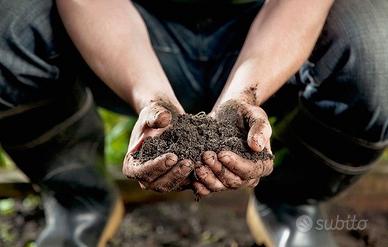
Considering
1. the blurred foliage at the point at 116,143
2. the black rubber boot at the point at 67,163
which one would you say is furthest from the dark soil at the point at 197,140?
the blurred foliage at the point at 116,143

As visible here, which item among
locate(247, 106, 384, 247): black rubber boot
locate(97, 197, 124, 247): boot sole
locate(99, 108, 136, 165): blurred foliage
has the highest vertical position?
locate(247, 106, 384, 247): black rubber boot

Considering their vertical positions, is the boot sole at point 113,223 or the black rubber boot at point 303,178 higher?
the black rubber boot at point 303,178

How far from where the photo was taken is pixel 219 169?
1168mm

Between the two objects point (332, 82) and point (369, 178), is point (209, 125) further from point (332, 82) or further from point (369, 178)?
point (369, 178)

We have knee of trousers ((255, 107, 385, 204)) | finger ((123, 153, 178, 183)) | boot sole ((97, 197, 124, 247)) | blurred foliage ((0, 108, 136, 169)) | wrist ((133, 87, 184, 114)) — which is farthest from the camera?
blurred foliage ((0, 108, 136, 169))

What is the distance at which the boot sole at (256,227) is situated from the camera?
1915 millimetres

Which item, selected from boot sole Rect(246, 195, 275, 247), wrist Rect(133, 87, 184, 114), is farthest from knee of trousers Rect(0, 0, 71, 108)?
boot sole Rect(246, 195, 275, 247)

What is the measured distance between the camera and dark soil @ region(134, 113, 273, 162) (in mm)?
1237

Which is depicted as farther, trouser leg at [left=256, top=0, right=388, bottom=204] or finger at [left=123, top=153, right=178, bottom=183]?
trouser leg at [left=256, top=0, right=388, bottom=204]

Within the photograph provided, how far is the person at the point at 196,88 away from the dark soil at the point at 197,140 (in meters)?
0.03

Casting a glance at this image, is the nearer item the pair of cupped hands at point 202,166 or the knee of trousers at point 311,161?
the pair of cupped hands at point 202,166

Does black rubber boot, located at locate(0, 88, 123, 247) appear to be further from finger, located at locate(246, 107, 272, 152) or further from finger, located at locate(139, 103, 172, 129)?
finger, located at locate(246, 107, 272, 152)

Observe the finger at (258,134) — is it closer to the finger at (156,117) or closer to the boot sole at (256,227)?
the finger at (156,117)

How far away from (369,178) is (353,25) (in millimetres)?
863
